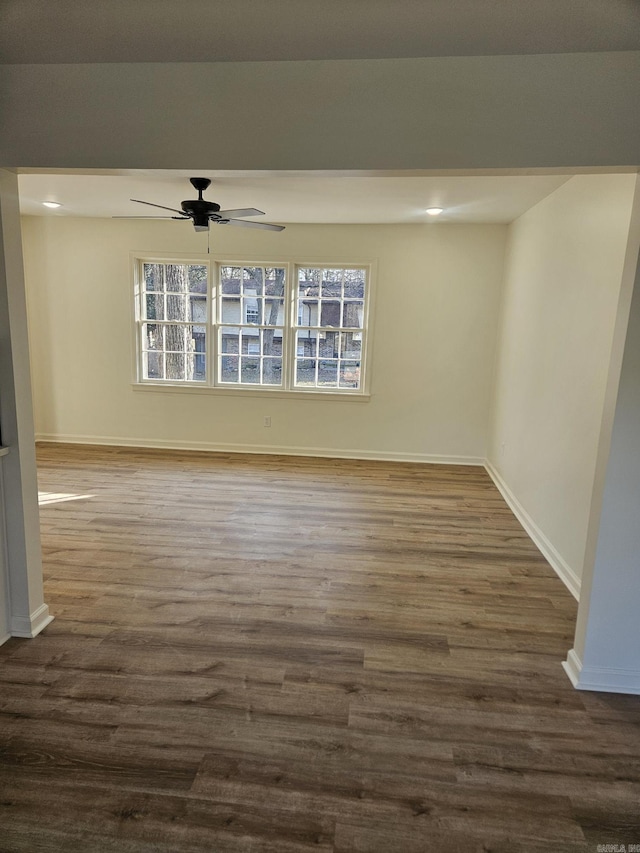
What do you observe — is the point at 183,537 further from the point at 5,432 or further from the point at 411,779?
the point at 411,779

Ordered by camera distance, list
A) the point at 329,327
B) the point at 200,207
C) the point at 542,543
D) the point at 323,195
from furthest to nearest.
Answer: the point at 329,327, the point at 323,195, the point at 200,207, the point at 542,543

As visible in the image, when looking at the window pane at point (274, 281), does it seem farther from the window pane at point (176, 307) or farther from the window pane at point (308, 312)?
the window pane at point (176, 307)

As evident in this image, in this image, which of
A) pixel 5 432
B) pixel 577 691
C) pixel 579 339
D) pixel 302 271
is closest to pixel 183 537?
pixel 5 432

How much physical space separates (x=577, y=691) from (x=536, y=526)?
5.50 feet

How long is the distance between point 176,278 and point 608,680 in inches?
218

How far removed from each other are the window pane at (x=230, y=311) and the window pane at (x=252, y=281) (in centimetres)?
18

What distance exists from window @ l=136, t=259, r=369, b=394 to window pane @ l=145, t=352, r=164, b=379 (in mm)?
12

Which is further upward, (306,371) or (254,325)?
(254,325)

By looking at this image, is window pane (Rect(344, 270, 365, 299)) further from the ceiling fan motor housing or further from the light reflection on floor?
the light reflection on floor

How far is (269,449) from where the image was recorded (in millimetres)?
6020

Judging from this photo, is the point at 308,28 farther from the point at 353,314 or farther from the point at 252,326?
the point at 252,326

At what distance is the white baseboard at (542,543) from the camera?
9.91ft

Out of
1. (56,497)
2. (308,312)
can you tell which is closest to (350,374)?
(308,312)

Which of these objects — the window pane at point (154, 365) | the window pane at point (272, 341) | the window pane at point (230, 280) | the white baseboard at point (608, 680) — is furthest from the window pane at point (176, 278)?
the white baseboard at point (608, 680)
